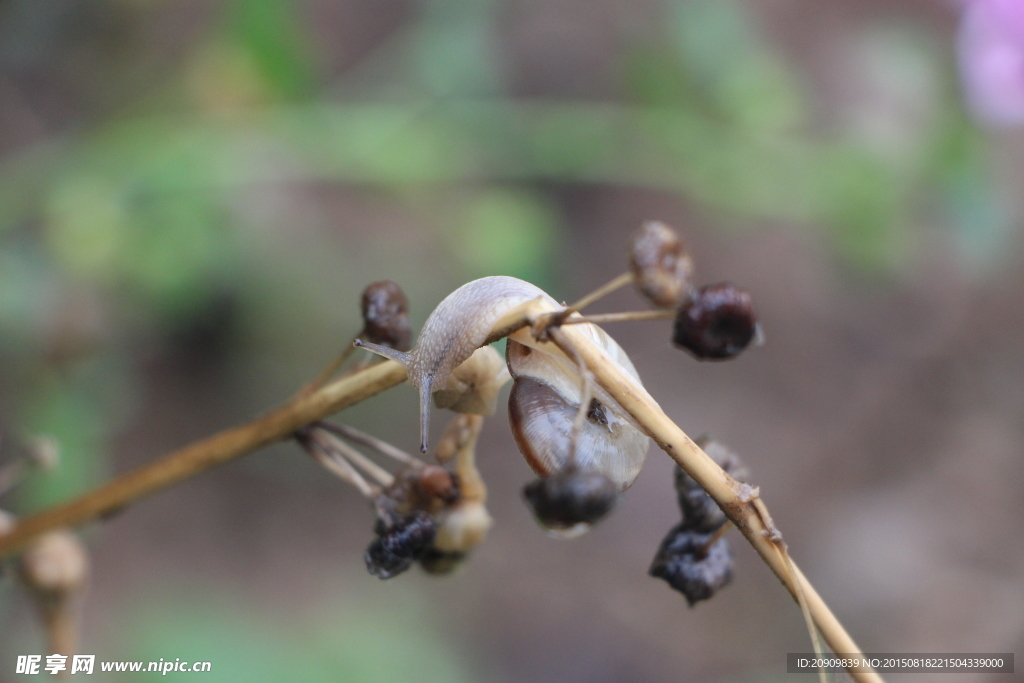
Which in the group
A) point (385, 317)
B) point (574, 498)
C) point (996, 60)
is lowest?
point (574, 498)

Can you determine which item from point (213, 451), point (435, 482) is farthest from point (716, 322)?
point (213, 451)

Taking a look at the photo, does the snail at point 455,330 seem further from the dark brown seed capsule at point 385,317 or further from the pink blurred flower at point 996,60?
the pink blurred flower at point 996,60

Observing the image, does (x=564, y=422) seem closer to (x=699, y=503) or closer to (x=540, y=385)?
(x=540, y=385)

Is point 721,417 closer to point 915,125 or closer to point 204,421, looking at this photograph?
point 915,125

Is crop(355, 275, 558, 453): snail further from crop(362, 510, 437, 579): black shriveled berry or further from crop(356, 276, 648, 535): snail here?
crop(362, 510, 437, 579): black shriveled berry

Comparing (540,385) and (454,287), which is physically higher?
(454,287)

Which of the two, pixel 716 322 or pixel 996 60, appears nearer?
pixel 716 322

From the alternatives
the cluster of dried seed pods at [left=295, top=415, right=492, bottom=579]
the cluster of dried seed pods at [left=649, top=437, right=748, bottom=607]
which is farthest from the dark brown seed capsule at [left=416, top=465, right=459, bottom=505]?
the cluster of dried seed pods at [left=649, top=437, right=748, bottom=607]

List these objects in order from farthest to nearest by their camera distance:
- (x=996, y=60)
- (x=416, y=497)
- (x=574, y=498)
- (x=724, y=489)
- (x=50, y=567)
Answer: (x=996, y=60) → (x=50, y=567) → (x=416, y=497) → (x=724, y=489) → (x=574, y=498)
